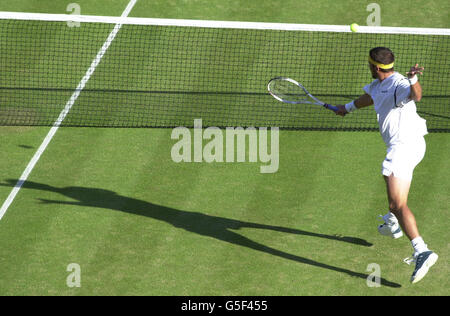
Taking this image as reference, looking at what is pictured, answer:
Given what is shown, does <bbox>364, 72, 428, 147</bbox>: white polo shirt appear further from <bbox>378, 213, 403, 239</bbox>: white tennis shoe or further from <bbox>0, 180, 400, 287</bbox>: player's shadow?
<bbox>0, 180, 400, 287</bbox>: player's shadow

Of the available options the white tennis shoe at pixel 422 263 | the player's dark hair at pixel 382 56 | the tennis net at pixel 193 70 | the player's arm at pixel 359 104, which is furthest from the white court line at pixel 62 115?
the white tennis shoe at pixel 422 263

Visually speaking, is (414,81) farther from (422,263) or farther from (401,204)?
(422,263)

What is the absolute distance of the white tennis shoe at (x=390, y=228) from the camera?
39.4ft

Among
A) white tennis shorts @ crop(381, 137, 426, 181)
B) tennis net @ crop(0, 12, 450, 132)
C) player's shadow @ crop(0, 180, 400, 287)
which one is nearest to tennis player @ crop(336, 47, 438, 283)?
white tennis shorts @ crop(381, 137, 426, 181)

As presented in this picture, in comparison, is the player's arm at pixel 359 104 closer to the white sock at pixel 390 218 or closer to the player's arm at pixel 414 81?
the player's arm at pixel 414 81

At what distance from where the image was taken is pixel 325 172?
1426 cm

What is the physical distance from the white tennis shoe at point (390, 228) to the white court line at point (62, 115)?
18.9 feet

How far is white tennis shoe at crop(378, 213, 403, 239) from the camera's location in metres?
12.0

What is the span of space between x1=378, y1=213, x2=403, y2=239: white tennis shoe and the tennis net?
4145 millimetres

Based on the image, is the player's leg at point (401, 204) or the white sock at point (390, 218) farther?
the white sock at point (390, 218)

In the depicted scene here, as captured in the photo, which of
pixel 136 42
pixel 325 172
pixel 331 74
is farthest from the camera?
pixel 136 42
